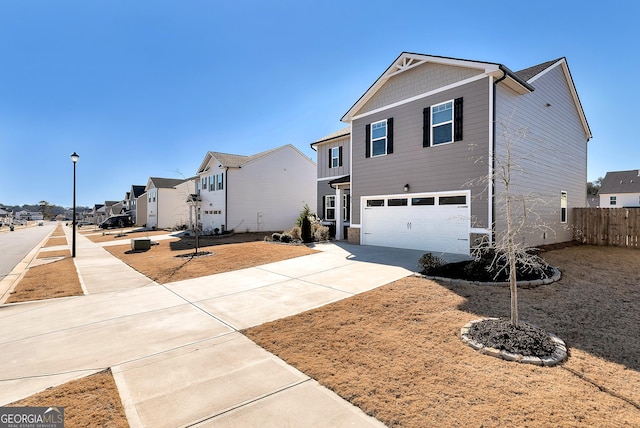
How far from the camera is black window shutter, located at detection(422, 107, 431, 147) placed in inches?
451

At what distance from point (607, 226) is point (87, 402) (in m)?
19.2

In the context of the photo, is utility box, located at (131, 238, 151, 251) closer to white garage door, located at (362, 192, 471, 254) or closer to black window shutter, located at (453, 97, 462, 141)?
white garage door, located at (362, 192, 471, 254)

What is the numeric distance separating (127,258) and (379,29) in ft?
49.8

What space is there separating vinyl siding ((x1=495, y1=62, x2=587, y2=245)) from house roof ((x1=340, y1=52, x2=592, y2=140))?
0.26m

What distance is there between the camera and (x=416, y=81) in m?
12.1

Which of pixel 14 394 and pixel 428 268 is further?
pixel 428 268

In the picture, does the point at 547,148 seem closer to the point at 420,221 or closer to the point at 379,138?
the point at 420,221

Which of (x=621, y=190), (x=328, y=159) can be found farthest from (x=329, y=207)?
(x=621, y=190)

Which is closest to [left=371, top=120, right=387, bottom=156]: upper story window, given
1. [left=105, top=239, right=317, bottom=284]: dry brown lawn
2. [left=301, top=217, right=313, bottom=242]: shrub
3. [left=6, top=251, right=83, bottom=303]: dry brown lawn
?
[left=301, top=217, right=313, bottom=242]: shrub

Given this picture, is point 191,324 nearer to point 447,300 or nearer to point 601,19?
point 447,300

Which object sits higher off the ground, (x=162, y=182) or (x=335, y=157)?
(x=162, y=182)

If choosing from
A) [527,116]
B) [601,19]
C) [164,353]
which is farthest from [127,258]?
[601,19]

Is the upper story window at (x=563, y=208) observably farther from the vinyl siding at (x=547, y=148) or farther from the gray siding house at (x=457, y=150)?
the vinyl siding at (x=547, y=148)

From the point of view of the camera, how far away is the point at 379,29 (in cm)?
1141
